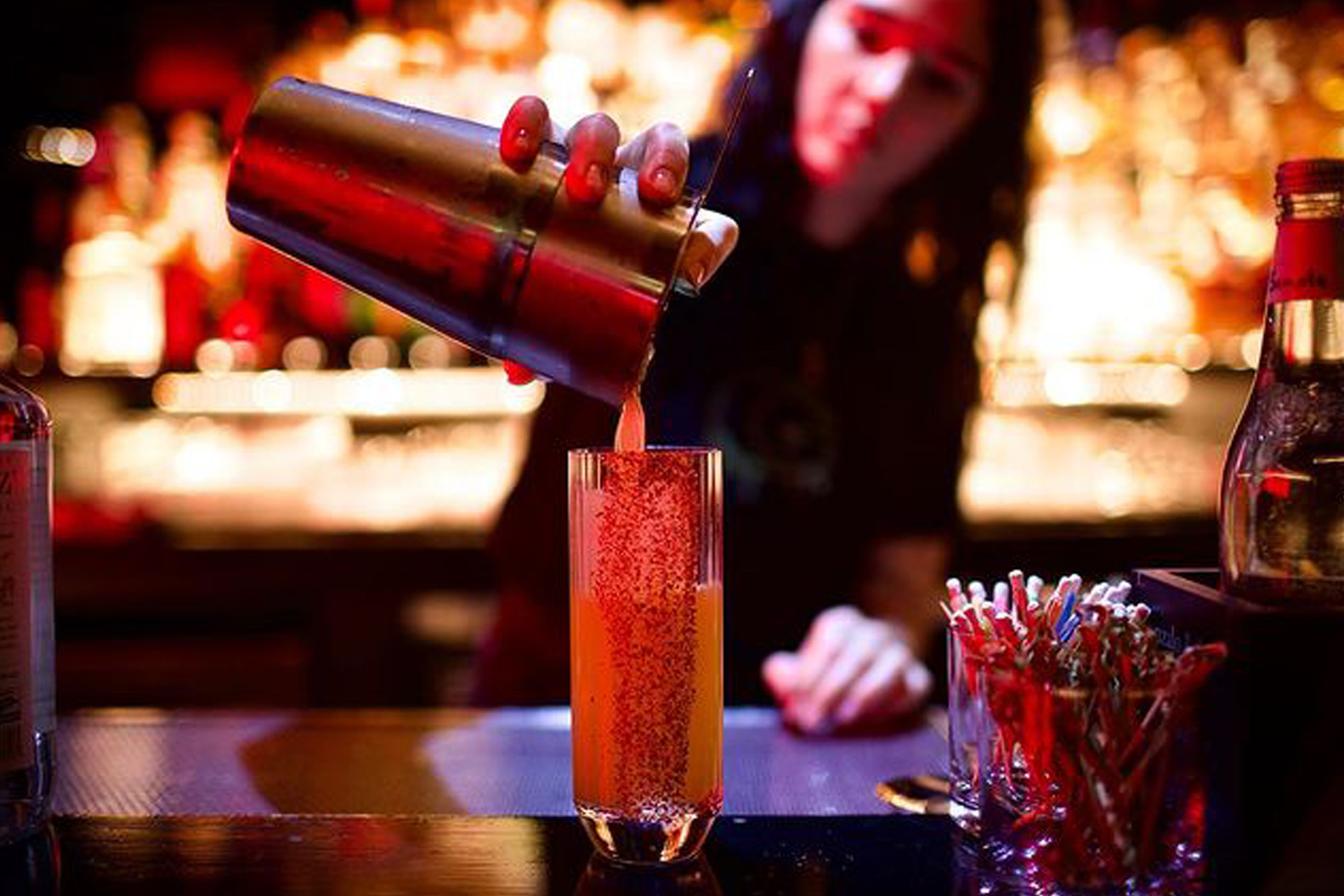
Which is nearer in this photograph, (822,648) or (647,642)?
(647,642)

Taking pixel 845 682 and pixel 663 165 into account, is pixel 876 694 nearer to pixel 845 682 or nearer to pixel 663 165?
pixel 845 682

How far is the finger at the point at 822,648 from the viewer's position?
→ 1.18m

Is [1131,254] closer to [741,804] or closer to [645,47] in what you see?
[645,47]

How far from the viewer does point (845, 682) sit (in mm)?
1172

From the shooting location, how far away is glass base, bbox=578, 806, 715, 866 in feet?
2.49

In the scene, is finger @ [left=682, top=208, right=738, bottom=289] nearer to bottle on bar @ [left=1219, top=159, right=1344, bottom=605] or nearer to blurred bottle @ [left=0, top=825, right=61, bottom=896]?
bottle on bar @ [left=1219, top=159, right=1344, bottom=605]

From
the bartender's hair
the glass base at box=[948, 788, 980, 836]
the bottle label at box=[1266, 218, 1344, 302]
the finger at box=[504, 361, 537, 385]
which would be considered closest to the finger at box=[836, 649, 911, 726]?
the glass base at box=[948, 788, 980, 836]

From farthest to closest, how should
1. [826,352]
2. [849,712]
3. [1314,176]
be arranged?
[826,352], [849,712], [1314,176]

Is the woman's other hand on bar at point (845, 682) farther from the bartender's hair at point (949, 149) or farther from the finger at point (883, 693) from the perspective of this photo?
the bartender's hair at point (949, 149)

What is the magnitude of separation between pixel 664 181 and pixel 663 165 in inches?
0.5

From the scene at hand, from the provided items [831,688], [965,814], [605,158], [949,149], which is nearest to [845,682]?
[831,688]

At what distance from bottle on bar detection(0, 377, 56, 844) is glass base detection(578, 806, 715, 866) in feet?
1.06

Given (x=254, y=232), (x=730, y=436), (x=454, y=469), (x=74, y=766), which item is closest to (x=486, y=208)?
(x=254, y=232)

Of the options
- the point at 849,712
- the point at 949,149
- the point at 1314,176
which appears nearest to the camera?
the point at 1314,176
